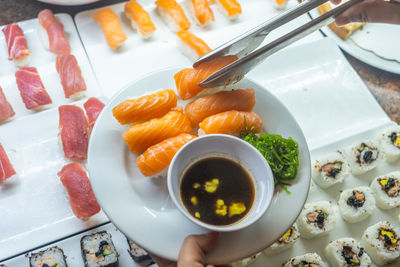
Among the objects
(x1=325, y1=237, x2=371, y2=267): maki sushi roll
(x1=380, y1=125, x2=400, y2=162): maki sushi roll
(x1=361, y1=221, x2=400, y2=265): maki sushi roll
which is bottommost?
(x1=361, y1=221, x2=400, y2=265): maki sushi roll

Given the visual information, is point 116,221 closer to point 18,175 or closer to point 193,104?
point 193,104

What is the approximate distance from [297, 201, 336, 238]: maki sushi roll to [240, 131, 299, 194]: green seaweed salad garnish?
441 mm

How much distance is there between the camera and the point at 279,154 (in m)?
1.28

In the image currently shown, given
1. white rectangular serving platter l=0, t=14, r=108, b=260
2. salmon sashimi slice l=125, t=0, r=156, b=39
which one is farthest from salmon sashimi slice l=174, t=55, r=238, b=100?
salmon sashimi slice l=125, t=0, r=156, b=39

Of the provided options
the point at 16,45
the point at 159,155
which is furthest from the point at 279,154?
the point at 16,45

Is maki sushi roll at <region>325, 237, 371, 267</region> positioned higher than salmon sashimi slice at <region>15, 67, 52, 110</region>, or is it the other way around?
salmon sashimi slice at <region>15, 67, 52, 110</region>

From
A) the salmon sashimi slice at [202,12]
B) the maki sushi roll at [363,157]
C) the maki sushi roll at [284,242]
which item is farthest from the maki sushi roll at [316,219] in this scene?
the salmon sashimi slice at [202,12]

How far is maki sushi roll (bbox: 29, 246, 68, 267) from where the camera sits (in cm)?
140

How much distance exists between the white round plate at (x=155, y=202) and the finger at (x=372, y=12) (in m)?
0.67

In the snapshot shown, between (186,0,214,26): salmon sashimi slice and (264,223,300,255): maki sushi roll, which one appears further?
(186,0,214,26): salmon sashimi slice

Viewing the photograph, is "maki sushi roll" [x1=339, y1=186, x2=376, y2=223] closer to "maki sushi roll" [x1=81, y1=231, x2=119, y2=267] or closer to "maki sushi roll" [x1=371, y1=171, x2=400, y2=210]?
"maki sushi roll" [x1=371, y1=171, x2=400, y2=210]

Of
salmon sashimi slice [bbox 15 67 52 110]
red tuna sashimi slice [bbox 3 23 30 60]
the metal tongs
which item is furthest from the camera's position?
red tuna sashimi slice [bbox 3 23 30 60]

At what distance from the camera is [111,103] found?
1.36 metres

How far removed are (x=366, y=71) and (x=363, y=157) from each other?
0.63 metres
